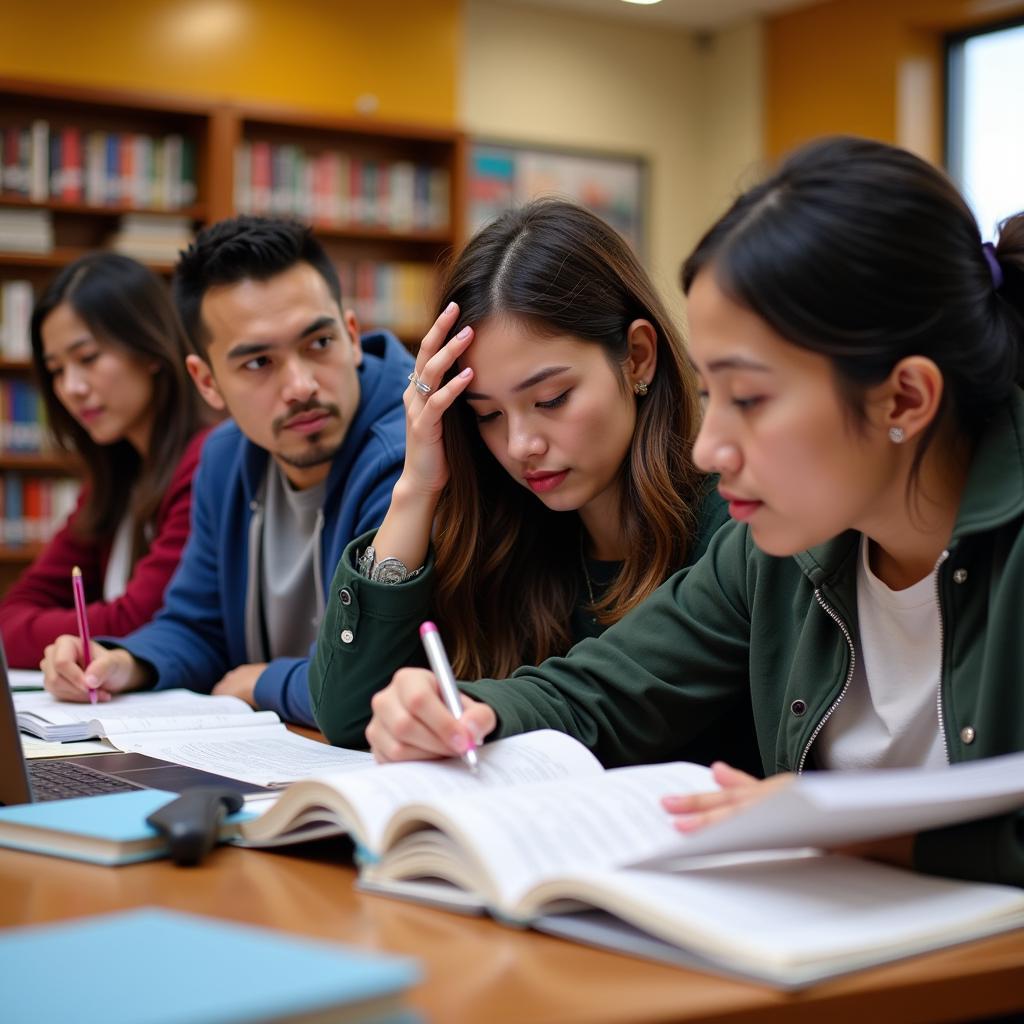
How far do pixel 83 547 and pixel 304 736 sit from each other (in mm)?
1468

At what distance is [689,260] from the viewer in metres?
1.19

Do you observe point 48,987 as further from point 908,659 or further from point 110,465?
point 110,465

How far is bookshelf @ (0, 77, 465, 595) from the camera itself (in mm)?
4777

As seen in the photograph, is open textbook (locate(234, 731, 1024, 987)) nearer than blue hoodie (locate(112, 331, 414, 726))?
Yes

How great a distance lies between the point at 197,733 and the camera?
1.72 meters

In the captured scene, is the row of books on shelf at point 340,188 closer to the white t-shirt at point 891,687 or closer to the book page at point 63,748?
the book page at point 63,748

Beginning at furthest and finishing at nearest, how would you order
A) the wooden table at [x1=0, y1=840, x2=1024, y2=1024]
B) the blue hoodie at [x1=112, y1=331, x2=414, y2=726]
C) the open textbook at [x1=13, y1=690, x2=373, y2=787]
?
1. the blue hoodie at [x1=112, y1=331, x2=414, y2=726]
2. the open textbook at [x1=13, y1=690, x2=373, y2=787]
3. the wooden table at [x1=0, y1=840, x2=1024, y2=1024]

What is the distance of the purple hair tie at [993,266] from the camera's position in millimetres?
1170

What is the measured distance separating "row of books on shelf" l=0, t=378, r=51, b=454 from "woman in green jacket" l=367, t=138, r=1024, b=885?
394 centimetres

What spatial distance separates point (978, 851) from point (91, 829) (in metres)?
Answer: 0.68

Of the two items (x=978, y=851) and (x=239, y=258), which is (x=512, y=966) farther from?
(x=239, y=258)

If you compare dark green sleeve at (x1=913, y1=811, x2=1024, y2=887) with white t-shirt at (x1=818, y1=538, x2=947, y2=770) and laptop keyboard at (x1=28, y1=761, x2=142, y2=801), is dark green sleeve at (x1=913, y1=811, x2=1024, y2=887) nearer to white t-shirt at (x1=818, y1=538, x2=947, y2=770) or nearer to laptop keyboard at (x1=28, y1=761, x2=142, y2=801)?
white t-shirt at (x1=818, y1=538, x2=947, y2=770)

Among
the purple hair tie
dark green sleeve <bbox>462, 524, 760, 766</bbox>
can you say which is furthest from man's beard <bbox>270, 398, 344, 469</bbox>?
the purple hair tie

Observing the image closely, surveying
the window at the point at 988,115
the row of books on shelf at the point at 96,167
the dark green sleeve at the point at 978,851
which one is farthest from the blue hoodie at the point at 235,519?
the window at the point at 988,115
